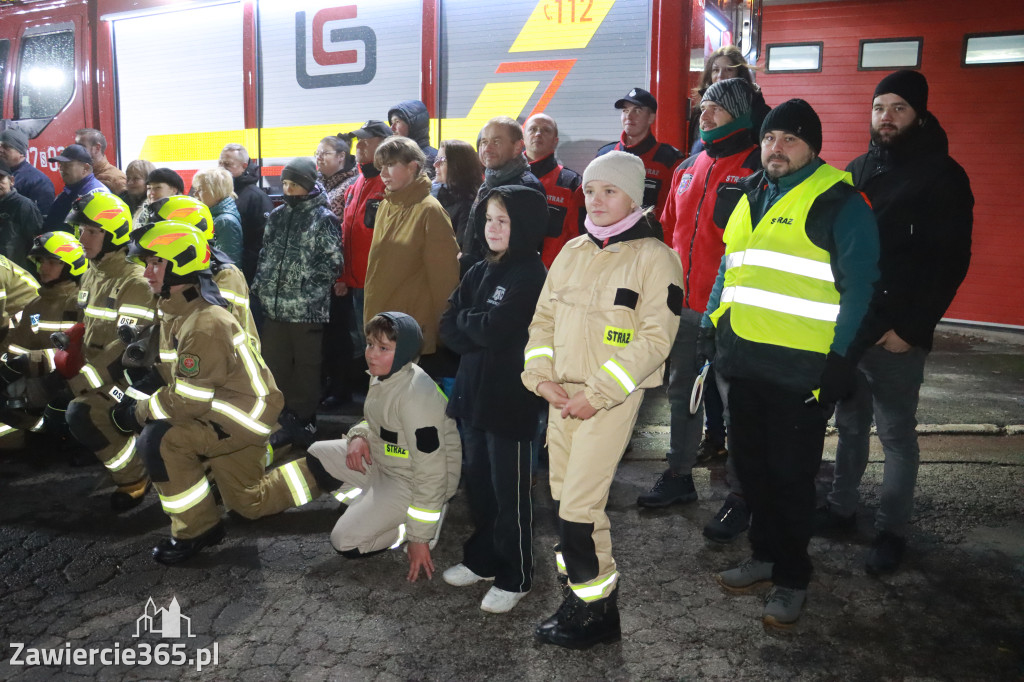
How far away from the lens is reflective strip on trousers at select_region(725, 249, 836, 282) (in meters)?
2.96

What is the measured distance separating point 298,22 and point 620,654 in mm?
5543

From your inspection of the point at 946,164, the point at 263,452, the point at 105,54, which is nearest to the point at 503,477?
the point at 263,452

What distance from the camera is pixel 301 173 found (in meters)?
5.12

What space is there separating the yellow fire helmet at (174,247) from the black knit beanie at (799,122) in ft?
8.75

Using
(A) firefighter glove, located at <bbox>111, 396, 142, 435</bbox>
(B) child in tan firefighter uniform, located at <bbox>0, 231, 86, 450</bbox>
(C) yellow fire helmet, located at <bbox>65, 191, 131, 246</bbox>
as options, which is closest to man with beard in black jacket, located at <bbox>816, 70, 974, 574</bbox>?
(A) firefighter glove, located at <bbox>111, 396, 142, 435</bbox>

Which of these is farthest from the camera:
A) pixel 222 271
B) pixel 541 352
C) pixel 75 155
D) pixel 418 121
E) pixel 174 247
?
pixel 75 155

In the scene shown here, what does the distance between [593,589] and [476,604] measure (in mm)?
597

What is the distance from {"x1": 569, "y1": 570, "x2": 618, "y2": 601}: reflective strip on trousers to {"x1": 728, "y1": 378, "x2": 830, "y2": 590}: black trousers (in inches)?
28.4

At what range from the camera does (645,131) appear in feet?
16.3

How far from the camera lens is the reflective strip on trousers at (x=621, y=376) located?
8.98 ft

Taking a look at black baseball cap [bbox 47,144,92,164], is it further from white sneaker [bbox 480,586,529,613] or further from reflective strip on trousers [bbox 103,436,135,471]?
white sneaker [bbox 480,586,529,613]

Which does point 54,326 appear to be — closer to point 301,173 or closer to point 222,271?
point 222,271

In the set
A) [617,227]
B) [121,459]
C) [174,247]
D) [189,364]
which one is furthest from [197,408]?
[617,227]

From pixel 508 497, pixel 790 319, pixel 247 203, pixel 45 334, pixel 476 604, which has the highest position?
pixel 247 203
